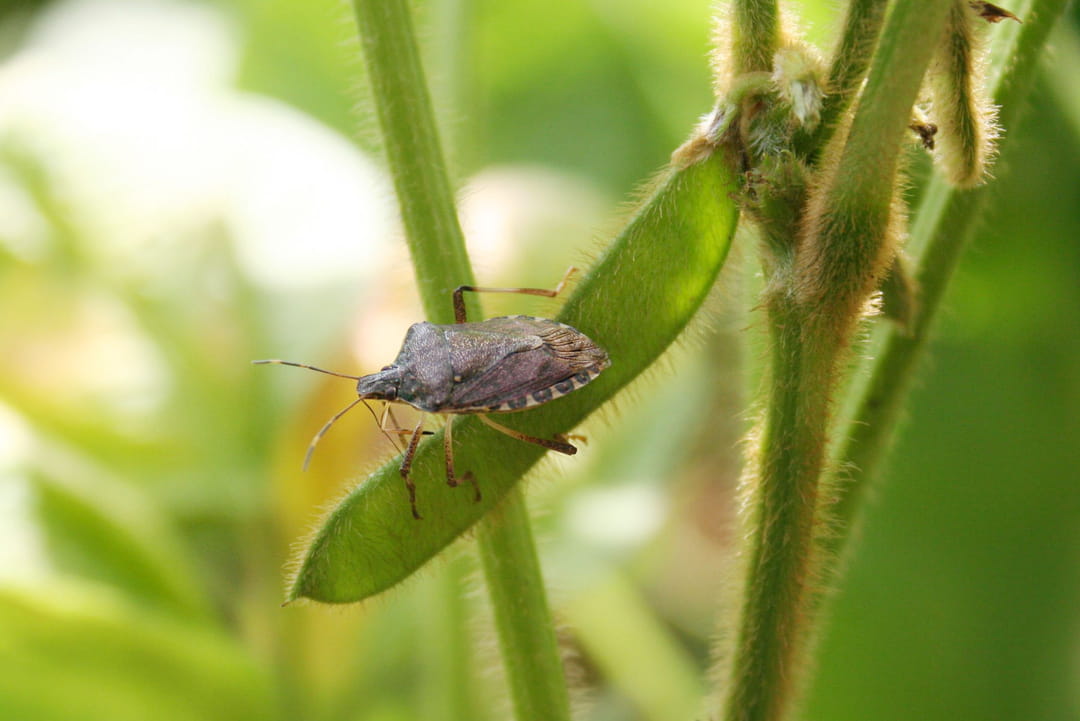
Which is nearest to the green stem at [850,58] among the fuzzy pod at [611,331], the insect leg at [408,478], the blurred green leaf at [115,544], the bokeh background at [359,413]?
the fuzzy pod at [611,331]

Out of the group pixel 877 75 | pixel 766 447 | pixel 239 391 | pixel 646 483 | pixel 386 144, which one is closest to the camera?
pixel 877 75

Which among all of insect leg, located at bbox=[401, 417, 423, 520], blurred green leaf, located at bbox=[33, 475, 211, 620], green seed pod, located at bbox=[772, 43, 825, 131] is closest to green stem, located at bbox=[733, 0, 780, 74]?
green seed pod, located at bbox=[772, 43, 825, 131]

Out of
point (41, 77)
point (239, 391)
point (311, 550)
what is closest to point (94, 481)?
point (239, 391)

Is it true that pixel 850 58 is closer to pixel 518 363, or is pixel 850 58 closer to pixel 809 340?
pixel 809 340

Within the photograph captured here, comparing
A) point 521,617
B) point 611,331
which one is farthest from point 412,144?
point 521,617

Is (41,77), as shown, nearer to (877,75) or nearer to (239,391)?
(239,391)
